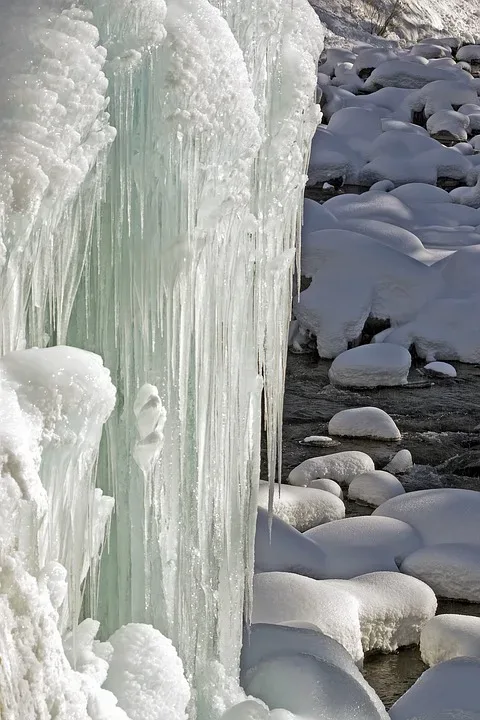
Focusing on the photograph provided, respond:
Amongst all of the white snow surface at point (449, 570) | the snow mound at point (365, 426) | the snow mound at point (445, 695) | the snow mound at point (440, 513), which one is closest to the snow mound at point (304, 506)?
the snow mound at point (440, 513)

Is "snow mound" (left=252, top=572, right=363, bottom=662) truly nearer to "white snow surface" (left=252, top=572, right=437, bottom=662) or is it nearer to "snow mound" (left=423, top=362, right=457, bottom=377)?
"white snow surface" (left=252, top=572, right=437, bottom=662)

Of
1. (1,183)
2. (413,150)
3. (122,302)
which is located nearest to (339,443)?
(122,302)

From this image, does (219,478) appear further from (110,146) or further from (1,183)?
(1,183)

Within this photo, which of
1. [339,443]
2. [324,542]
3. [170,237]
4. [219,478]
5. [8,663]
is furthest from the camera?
[339,443]

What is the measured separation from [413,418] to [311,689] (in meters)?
4.09

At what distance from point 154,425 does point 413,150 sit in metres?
11.6

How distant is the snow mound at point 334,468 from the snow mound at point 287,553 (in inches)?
43.1

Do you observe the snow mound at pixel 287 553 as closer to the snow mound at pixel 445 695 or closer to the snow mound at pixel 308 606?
the snow mound at pixel 308 606

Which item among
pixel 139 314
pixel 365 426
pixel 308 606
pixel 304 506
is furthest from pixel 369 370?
pixel 139 314

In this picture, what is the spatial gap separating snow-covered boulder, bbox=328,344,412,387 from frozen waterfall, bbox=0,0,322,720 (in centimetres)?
445

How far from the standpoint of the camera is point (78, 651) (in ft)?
6.38

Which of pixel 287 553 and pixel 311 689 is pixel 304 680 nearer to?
pixel 311 689

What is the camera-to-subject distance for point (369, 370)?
23.5 feet

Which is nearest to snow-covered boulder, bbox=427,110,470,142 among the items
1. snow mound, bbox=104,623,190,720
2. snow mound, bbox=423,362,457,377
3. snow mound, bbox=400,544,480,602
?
snow mound, bbox=423,362,457,377
